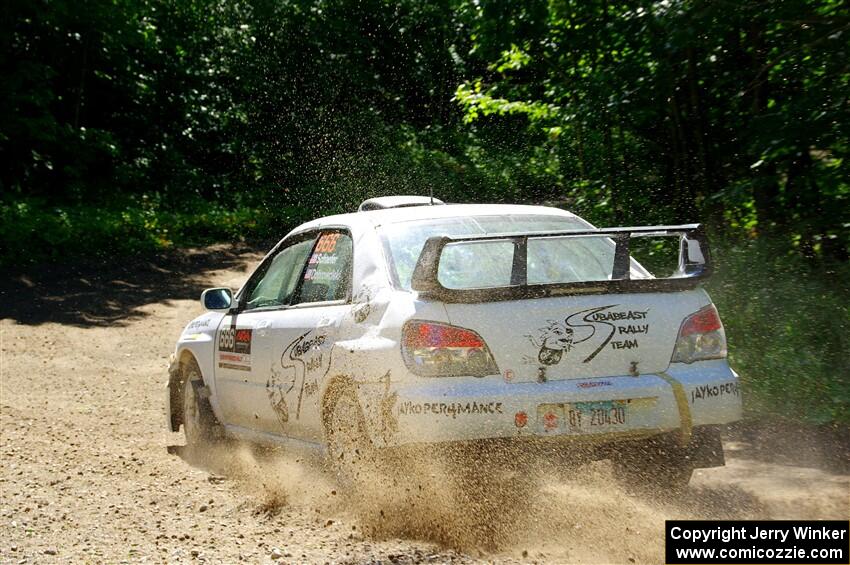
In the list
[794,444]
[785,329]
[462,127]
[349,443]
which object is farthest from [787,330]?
[462,127]

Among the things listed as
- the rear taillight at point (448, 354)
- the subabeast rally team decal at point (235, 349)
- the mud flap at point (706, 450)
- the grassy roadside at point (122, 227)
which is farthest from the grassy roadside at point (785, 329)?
the grassy roadside at point (122, 227)

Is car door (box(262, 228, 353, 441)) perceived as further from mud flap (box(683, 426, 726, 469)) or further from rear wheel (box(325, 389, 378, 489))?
mud flap (box(683, 426, 726, 469))

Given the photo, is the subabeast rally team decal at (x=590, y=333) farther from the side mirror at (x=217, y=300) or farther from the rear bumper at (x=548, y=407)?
the side mirror at (x=217, y=300)

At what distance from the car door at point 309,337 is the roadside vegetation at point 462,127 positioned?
3.28 metres

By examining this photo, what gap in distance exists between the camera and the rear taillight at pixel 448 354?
491cm

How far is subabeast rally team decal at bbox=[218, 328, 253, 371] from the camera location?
673 centimetres

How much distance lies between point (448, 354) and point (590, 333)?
708mm

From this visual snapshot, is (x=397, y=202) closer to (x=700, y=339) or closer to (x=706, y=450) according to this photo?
(x=700, y=339)

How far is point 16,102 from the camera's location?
23406 millimetres

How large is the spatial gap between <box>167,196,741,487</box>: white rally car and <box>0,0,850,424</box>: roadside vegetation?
2269 mm

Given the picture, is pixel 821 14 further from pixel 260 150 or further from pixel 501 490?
pixel 260 150

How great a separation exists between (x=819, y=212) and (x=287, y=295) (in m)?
4.66
